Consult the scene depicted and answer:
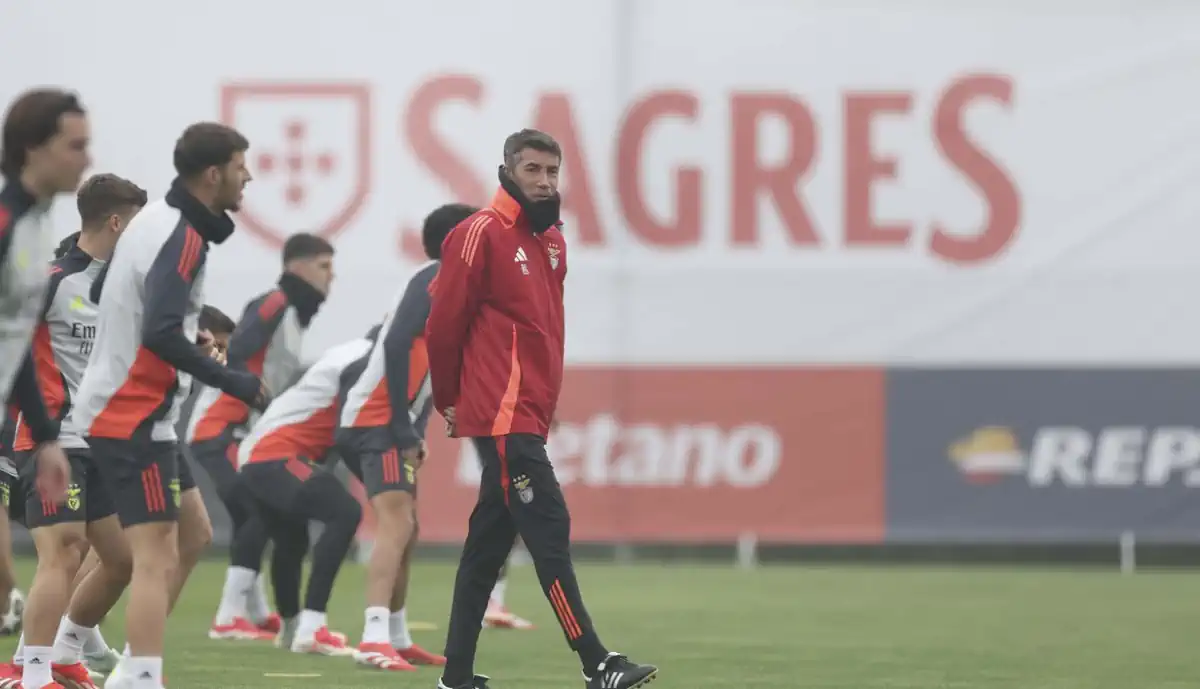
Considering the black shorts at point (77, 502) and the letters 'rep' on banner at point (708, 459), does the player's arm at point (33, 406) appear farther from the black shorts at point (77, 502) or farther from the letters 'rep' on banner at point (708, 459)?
the letters 'rep' on banner at point (708, 459)

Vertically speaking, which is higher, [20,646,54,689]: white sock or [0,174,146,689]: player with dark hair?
[0,174,146,689]: player with dark hair

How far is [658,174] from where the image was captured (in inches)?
703

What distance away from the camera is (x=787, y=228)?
17828 mm

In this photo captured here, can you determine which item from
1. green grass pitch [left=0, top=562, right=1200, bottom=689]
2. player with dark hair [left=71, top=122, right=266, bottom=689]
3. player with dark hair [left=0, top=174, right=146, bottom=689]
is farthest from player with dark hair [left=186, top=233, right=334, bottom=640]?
player with dark hair [left=71, top=122, right=266, bottom=689]

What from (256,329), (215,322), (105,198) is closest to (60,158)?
(105,198)

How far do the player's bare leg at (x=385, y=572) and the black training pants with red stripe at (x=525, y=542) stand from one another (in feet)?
5.84

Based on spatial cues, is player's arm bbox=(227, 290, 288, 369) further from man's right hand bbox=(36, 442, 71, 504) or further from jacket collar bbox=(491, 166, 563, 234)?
man's right hand bbox=(36, 442, 71, 504)

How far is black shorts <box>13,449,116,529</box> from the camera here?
7691mm

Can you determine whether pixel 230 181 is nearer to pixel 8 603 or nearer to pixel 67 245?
pixel 67 245

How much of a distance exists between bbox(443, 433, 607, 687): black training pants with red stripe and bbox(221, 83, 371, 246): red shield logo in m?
10.7

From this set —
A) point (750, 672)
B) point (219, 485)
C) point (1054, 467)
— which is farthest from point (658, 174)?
point (750, 672)

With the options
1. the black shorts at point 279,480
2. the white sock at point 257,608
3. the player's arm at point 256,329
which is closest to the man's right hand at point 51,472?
the black shorts at point 279,480

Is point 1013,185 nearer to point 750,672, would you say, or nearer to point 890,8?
point 890,8

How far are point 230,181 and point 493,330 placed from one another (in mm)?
1200
